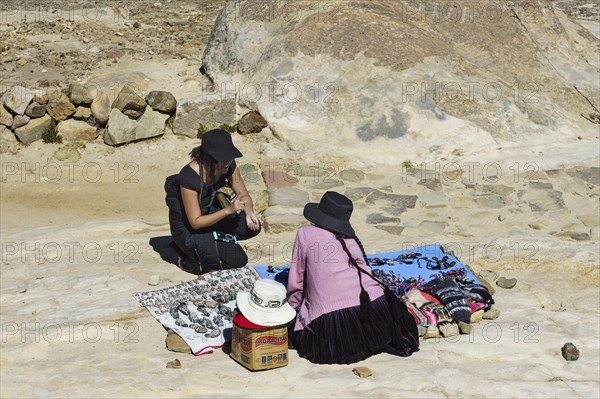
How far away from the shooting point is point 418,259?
705 centimetres

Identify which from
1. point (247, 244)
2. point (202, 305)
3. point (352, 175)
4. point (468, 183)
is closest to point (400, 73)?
point (352, 175)

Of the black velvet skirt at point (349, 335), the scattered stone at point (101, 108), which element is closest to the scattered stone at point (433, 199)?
the black velvet skirt at point (349, 335)

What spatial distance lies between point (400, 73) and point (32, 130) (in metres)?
4.01

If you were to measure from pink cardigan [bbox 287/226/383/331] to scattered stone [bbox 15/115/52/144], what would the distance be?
4.97m

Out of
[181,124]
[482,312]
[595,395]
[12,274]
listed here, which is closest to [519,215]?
[482,312]

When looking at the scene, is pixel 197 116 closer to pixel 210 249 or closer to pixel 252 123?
pixel 252 123

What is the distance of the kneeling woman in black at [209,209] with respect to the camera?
21.1 feet

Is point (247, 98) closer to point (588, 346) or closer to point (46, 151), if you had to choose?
point (46, 151)

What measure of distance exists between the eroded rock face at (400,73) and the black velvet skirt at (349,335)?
3.84 meters

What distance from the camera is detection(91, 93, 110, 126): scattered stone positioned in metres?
9.66

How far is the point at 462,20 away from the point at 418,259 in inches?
183

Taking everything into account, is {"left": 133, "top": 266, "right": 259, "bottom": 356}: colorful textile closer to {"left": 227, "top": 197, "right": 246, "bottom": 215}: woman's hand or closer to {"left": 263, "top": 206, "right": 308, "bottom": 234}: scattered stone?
{"left": 227, "top": 197, "right": 246, "bottom": 215}: woman's hand

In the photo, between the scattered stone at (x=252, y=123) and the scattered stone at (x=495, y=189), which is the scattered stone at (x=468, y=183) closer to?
the scattered stone at (x=495, y=189)

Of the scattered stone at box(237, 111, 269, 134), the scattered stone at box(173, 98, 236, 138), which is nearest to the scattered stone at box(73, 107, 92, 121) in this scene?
the scattered stone at box(173, 98, 236, 138)
